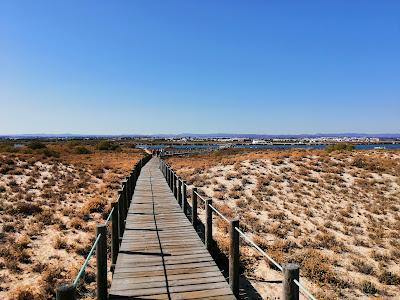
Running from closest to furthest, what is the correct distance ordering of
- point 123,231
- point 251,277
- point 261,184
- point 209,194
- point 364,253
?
point 251,277 < point 123,231 < point 364,253 < point 209,194 < point 261,184

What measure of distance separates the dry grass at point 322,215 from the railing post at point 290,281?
4.78 metres

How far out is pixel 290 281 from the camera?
177 inches

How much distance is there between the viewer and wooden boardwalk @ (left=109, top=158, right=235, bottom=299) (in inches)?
255

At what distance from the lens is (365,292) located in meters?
9.94

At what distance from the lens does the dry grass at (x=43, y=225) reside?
9234 millimetres

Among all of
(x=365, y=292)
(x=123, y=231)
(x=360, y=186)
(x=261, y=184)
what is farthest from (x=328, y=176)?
(x=123, y=231)

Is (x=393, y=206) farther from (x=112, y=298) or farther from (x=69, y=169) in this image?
(x=69, y=169)

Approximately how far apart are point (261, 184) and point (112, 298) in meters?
19.1

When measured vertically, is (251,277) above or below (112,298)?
below

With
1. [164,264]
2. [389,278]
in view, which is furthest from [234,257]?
[389,278]

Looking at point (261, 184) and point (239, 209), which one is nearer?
point (239, 209)

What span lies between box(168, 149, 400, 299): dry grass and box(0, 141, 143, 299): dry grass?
557 cm

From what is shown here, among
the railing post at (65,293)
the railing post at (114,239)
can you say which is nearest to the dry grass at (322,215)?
the railing post at (114,239)

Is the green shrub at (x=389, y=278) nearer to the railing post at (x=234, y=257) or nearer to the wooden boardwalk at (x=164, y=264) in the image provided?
the wooden boardwalk at (x=164, y=264)
